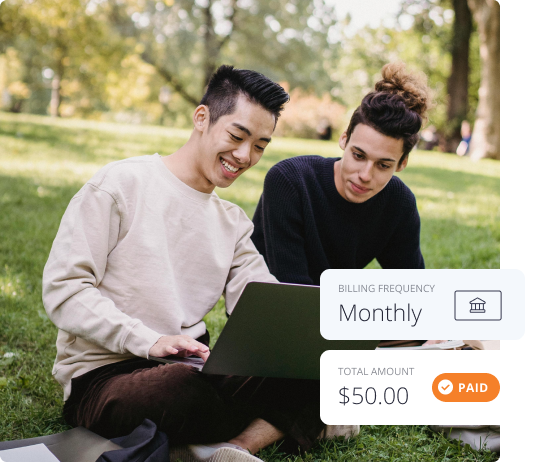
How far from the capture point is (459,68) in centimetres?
360

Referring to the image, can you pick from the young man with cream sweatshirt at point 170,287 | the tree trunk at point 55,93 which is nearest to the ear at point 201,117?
the young man with cream sweatshirt at point 170,287

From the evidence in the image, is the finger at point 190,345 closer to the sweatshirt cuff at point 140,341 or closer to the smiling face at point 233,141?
the sweatshirt cuff at point 140,341

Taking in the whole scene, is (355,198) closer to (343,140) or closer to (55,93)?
(343,140)

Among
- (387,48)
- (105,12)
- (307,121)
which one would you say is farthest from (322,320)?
(307,121)

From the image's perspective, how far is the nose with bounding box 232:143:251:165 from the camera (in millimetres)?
1663

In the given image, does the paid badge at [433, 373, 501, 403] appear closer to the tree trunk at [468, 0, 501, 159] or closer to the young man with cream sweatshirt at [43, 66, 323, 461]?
the young man with cream sweatshirt at [43, 66, 323, 461]

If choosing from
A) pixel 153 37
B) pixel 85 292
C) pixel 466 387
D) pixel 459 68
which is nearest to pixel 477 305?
pixel 466 387

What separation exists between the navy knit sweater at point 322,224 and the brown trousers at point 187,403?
50 cm

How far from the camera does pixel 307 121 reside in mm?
7316

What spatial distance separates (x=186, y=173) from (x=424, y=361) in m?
0.87

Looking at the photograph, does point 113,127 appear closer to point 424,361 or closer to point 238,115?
point 238,115

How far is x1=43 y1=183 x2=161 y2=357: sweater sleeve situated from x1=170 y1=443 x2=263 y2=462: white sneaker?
31 cm

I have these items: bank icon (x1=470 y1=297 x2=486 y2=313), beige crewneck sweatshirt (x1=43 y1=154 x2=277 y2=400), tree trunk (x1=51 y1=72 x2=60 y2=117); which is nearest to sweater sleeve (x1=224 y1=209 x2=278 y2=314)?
beige crewneck sweatshirt (x1=43 y1=154 x2=277 y2=400)

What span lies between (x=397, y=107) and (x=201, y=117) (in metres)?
0.69
